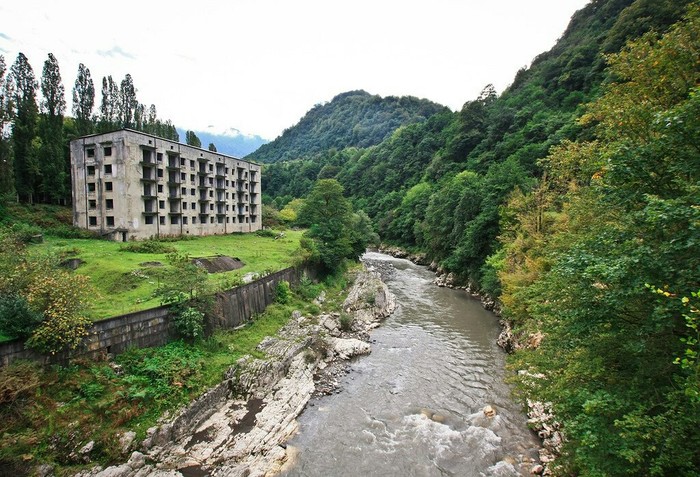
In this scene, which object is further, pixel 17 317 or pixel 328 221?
pixel 328 221

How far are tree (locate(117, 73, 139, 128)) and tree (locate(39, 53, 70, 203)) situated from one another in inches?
477

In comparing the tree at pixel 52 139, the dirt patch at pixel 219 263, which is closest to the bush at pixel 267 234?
the dirt patch at pixel 219 263

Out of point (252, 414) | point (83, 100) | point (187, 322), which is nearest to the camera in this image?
point (252, 414)

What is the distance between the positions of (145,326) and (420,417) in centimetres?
1469

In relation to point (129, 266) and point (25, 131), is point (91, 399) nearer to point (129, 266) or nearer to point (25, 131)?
point (129, 266)

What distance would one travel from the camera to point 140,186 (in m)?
42.1

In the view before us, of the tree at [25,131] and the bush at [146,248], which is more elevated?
the tree at [25,131]

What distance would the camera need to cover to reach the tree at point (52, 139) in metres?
Result: 46.9

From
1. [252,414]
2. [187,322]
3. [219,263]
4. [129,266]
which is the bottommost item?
[252,414]

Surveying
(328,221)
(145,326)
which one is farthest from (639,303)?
(328,221)

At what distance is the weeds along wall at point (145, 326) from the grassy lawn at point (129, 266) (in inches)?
38.9

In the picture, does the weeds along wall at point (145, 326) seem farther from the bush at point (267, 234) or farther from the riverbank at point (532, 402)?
the bush at point (267, 234)

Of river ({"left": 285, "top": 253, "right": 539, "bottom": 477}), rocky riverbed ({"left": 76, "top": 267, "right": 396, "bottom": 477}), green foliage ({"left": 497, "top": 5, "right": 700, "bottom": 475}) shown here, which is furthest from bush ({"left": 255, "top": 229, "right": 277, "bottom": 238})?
green foliage ({"left": 497, "top": 5, "right": 700, "bottom": 475})

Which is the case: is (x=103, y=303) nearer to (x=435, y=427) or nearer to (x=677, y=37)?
(x=435, y=427)
